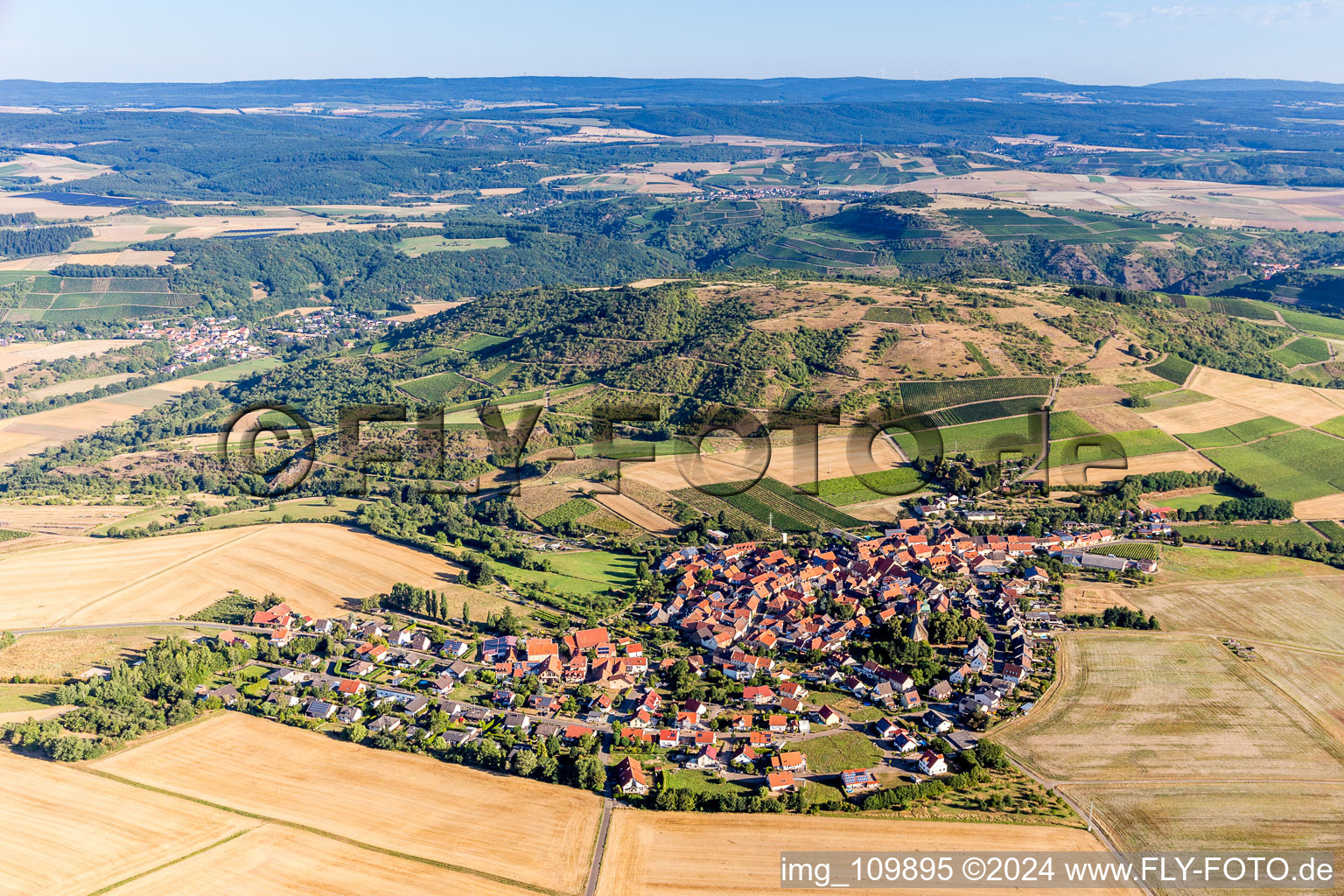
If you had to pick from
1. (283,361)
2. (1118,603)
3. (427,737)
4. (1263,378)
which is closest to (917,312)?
(1263,378)

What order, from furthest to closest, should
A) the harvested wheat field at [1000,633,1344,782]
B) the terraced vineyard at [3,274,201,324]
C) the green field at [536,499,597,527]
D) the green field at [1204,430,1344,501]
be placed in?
the terraced vineyard at [3,274,201,324], the green field at [1204,430,1344,501], the green field at [536,499,597,527], the harvested wheat field at [1000,633,1344,782]

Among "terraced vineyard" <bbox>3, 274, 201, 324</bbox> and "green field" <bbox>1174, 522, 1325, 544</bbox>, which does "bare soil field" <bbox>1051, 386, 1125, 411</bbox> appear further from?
"terraced vineyard" <bbox>3, 274, 201, 324</bbox>

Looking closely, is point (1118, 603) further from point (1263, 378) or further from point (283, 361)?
point (283, 361)

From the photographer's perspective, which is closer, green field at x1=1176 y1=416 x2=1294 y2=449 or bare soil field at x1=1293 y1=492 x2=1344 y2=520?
bare soil field at x1=1293 y1=492 x2=1344 y2=520

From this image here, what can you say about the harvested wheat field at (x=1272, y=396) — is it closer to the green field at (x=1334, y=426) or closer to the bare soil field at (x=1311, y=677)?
the green field at (x=1334, y=426)

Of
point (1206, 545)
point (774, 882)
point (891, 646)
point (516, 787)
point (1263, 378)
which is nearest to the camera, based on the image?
point (774, 882)

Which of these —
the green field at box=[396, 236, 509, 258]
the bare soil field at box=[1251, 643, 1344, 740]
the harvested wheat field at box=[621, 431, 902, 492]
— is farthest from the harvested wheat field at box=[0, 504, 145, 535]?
the green field at box=[396, 236, 509, 258]

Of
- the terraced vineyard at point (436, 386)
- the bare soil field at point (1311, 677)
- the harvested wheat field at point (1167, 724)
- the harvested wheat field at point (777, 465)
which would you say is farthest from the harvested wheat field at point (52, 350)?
the bare soil field at point (1311, 677)

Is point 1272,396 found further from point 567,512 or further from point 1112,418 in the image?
point 567,512
